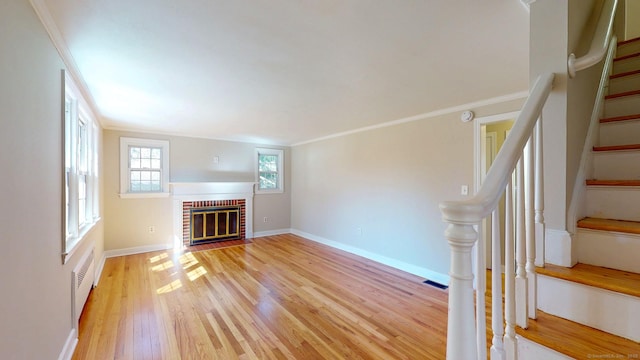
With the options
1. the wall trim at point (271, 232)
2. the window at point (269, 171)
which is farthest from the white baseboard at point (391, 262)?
the window at point (269, 171)

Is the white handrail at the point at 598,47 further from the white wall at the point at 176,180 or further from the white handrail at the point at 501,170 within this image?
the white wall at the point at 176,180

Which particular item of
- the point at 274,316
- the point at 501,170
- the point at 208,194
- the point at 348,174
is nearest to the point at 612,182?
the point at 501,170

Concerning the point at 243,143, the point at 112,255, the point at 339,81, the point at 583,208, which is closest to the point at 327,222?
the point at 243,143

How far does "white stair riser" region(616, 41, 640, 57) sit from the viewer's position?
200 centimetres

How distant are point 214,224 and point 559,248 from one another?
5514 millimetres

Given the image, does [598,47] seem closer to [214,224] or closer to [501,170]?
[501,170]

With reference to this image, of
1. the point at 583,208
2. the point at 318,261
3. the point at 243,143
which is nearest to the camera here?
the point at 583,208

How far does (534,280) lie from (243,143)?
567cm

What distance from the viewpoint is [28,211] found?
1384mm

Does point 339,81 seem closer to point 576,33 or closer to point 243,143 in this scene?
point 576,33

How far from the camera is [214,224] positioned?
557cm

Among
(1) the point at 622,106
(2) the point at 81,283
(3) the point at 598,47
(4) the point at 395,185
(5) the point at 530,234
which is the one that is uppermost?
(3) the point at 598,47

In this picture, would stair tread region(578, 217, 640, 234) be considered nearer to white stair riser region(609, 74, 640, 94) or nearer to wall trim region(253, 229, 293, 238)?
white stair riser region(609, 74, 640, 94)

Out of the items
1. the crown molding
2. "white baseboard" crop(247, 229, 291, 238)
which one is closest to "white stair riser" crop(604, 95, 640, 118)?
the crown molding
